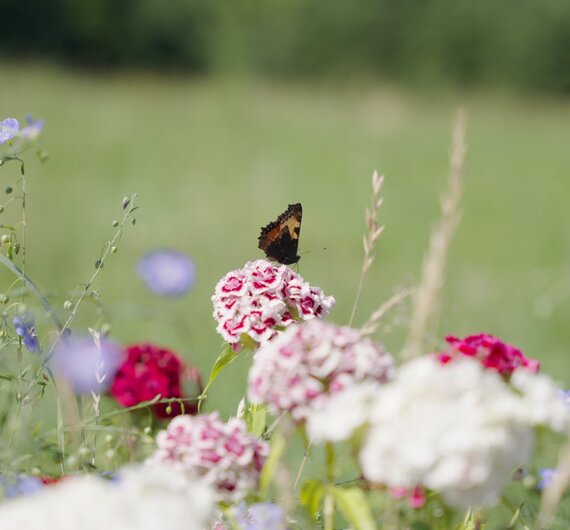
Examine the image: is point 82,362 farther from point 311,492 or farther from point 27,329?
point 311,492

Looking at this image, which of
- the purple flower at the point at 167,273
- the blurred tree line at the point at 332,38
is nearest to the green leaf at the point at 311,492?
the purple flower at the point at 167,273

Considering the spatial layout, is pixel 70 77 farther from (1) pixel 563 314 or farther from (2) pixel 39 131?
(2) pixel 39 131

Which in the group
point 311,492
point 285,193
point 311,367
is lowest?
point 285,193

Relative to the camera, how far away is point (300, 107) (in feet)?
56.4

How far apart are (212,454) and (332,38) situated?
22.6 metres

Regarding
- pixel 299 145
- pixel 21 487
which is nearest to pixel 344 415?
pixel 21 487

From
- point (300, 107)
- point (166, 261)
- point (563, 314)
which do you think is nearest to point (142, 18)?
point (300, 107)

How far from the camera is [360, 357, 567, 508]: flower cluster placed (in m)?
A: 0.93

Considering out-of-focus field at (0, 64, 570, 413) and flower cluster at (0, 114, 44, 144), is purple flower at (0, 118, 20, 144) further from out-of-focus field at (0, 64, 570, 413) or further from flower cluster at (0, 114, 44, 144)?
out-of-focus field at (0, 64, 570, 413)

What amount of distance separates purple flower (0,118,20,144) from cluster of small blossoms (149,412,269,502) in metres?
0.69

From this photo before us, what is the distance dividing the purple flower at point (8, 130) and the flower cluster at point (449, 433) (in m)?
0.88

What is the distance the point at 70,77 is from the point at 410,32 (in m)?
8.20

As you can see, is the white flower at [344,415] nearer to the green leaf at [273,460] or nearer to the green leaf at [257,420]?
the green leaf at [273,460]

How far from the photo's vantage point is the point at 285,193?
34.5 feet
